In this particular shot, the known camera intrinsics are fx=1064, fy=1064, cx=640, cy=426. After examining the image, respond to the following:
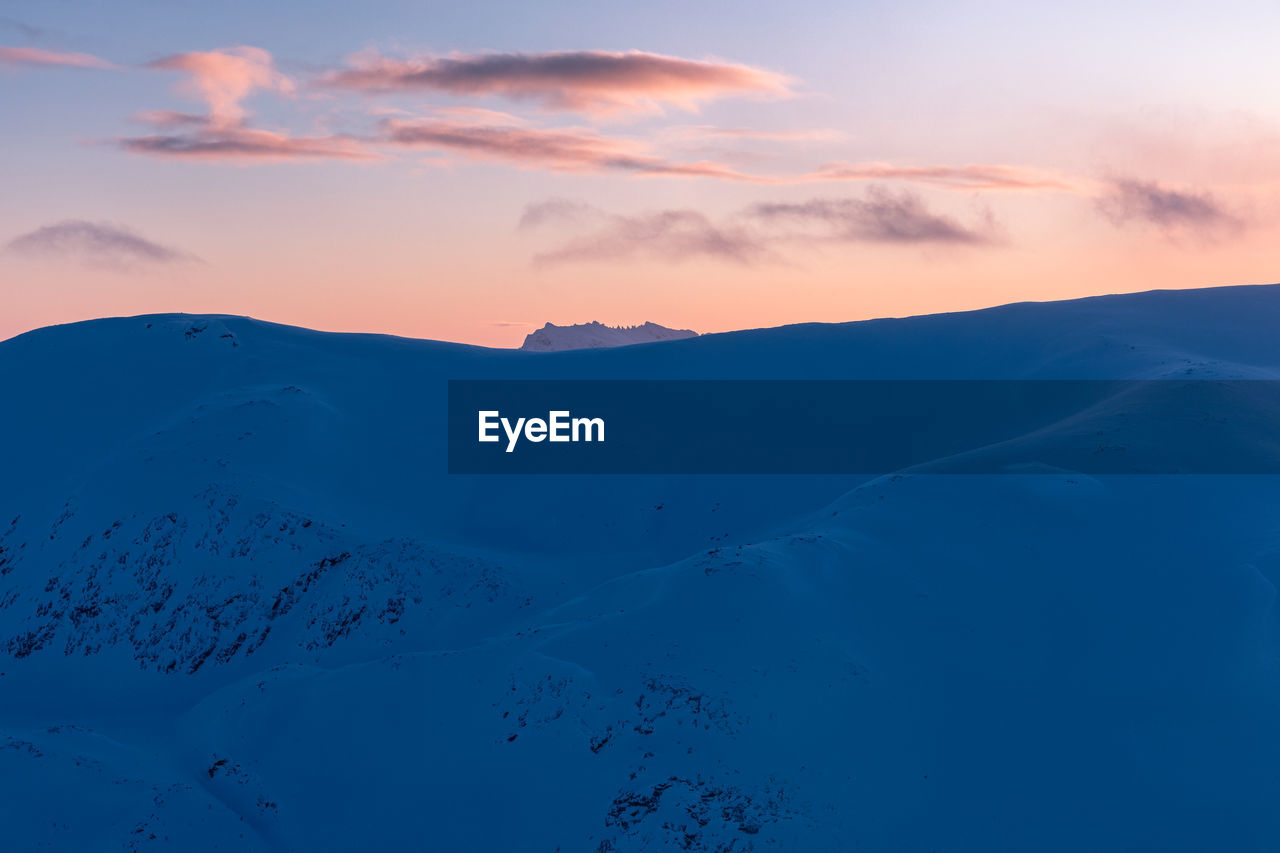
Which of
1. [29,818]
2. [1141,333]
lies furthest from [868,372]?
[29,818]

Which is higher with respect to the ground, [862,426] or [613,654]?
[862,426]

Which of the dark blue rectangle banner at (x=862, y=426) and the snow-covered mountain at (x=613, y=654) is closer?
the snow-covered mountain at (x=613, y=654)

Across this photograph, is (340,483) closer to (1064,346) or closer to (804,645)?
(804,645)

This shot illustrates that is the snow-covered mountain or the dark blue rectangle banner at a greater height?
the dark blue rectangle banner

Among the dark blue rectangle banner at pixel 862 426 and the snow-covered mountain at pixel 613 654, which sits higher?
the dark blue rectangle banner at pixel 862 426

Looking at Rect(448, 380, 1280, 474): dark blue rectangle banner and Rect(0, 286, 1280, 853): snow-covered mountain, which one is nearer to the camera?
Rect(0, 286, 1280, 853): snow-covered mountain
